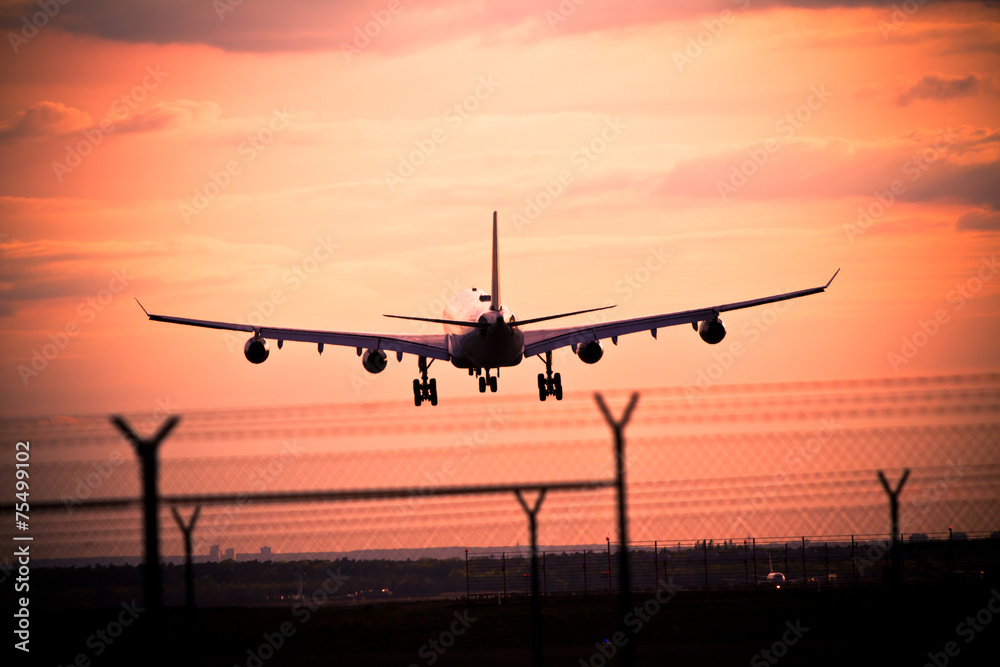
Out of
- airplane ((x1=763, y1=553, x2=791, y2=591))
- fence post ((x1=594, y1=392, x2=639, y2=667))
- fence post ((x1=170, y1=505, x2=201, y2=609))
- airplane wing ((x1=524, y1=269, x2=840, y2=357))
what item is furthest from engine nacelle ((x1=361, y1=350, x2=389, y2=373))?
fence post ((x1=594, y1=392, x2=639, y2=667))

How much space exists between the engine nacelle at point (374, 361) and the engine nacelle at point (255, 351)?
6.47 metres

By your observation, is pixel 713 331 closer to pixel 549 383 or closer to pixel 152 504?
pixel 549 383

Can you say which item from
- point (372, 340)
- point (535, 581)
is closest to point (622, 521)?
point (535, 581)

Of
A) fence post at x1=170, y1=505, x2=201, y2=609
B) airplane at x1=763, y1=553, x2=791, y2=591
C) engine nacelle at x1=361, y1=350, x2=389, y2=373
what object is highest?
engine nacelle at x1=361, y1=350, x2=389, y2=373

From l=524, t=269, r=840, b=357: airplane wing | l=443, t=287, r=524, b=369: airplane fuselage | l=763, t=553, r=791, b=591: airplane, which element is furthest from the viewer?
l=524, t=269, r=840, b=357: airplane wing

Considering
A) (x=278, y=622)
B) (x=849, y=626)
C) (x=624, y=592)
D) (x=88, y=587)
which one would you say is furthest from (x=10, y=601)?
(x=624, y=592)

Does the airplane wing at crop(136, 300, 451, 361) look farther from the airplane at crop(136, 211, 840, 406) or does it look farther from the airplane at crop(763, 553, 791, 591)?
the airplane at crop(763, 553, 791, 591)

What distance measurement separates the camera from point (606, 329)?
2410 inches

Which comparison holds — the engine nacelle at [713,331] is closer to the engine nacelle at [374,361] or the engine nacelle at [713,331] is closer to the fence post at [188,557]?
the engine nacelle at [374,361]

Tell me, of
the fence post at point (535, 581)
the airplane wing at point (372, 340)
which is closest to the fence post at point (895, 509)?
the fence post at point (535, 581)

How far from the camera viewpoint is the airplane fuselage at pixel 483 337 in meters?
54.5

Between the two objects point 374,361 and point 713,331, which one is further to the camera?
point 374,361

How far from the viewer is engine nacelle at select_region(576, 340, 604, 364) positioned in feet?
196

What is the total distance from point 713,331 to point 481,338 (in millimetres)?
11789
